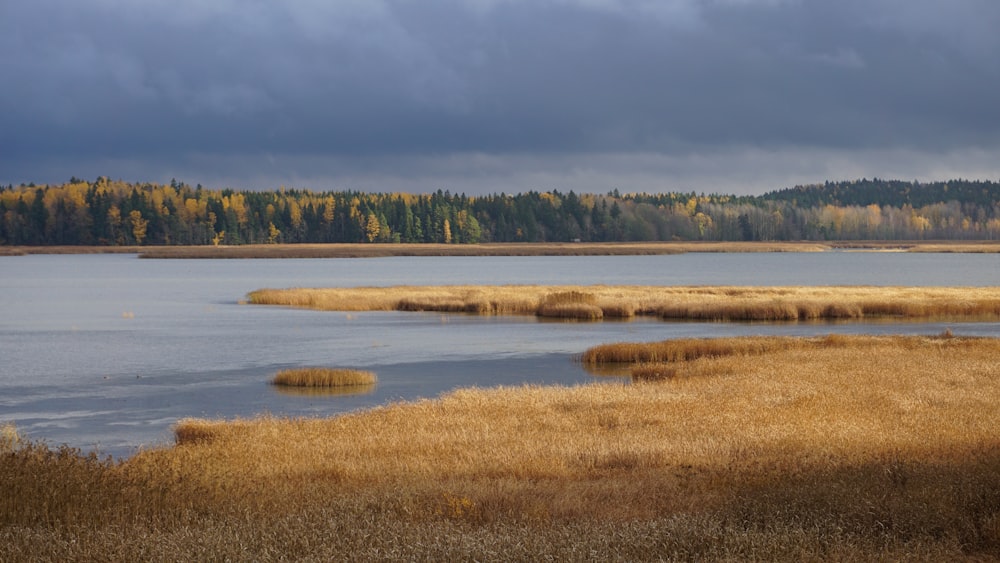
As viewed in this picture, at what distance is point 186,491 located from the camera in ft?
44.3

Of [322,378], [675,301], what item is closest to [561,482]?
[322,378]

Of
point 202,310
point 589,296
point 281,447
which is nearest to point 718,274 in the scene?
point 589,296

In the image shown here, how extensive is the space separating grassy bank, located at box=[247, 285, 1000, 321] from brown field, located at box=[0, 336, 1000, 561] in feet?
112

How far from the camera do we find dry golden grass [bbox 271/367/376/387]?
33.2m

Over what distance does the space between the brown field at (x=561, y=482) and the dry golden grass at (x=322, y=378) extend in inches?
290

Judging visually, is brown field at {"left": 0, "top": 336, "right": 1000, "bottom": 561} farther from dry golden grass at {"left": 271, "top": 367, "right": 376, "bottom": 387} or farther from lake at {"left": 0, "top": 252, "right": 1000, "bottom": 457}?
dry golden grass at {"left": 271, "top": 367, "right": 376, "bottom": 387}

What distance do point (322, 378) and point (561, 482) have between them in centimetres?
1883

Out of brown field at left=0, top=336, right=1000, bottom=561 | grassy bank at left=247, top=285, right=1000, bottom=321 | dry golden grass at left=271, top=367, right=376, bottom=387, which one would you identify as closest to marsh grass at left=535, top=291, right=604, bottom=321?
Result: grassy bank at left=247, top=285, right=1000, bottom=321

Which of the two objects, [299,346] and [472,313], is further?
[472,313]

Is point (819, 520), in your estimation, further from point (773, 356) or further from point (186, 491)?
point (773, 356)

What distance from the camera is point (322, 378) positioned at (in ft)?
110

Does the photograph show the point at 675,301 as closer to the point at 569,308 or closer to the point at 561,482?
the point at 569,308

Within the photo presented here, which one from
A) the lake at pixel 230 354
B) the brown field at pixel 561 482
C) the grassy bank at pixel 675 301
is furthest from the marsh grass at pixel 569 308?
the brown field at pixel 561 482

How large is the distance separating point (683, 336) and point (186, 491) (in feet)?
123
